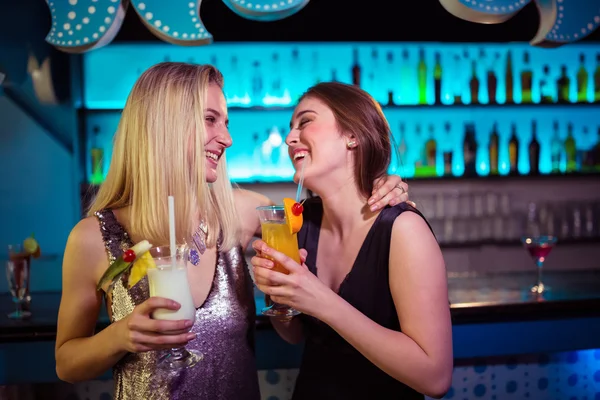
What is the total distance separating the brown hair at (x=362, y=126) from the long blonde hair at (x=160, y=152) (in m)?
0.41

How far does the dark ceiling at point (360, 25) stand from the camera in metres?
3.59

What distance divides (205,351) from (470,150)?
119 inches

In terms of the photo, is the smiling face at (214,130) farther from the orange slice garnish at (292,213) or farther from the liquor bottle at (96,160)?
the liquor bottle at (96,160)

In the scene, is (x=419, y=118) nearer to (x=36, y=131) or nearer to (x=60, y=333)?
(x=36, y=131)

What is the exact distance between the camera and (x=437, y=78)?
4.01 metres

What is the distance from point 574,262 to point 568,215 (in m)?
0.49

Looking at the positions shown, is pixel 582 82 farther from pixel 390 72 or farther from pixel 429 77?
pixel 390 72

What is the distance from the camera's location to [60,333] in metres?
1.45

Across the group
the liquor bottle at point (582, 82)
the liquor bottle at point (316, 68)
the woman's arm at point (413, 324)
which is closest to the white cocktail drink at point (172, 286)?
the woman's arm at point (413, 324)

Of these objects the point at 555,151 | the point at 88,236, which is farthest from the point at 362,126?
the point at 555,151

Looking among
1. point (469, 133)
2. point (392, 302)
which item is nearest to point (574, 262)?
point (469, 133)

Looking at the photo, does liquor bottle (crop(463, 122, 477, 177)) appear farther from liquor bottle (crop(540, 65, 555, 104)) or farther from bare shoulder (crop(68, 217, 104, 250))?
bare shoulder (crop(68, 217, 104, 250))

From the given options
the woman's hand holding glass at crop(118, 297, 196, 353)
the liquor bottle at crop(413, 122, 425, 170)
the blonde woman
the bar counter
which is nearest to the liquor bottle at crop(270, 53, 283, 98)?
the liquor bottle at crop(413, 122, 425, 170)

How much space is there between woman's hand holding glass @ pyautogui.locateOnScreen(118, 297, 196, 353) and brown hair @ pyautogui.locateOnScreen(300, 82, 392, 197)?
78 centimetres
